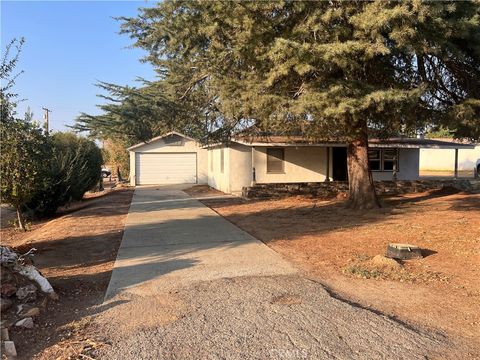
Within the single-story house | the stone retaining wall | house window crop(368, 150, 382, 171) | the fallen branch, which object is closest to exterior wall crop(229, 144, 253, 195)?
the single-story house

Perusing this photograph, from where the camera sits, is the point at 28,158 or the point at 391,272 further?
the point at 28,158

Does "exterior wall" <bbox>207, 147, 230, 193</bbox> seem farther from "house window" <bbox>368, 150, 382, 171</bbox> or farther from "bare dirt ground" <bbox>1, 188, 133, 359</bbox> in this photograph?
"bare dirt ground" <bbox>1, 188, 133, 359</bbox>

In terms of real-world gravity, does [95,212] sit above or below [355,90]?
below

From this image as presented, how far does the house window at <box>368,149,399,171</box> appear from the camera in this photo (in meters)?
23.6

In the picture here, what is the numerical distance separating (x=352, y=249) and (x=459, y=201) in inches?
379

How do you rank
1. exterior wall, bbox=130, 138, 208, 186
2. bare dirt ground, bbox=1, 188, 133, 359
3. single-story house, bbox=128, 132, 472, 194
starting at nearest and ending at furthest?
1. bare dirt ground, bbox=1, 188, 133, 359
2. single-story house, bbox=128, 132, 472, 194
3. exterior wall, bbox=130, 138, 208, 186

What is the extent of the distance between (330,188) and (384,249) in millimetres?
12319

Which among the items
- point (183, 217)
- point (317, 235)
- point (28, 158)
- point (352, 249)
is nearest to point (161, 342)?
point (352, 249)

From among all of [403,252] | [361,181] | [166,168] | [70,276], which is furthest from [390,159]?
[70,276]

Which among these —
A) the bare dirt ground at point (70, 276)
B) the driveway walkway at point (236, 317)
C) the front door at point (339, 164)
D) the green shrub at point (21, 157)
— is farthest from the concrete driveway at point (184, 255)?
the front door at point (339, 164)

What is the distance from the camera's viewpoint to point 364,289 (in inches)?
238

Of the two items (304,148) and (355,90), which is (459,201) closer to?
(304,148)

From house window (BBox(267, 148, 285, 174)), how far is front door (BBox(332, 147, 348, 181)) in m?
3.27

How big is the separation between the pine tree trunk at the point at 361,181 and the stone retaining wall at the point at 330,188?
5.18 meters
